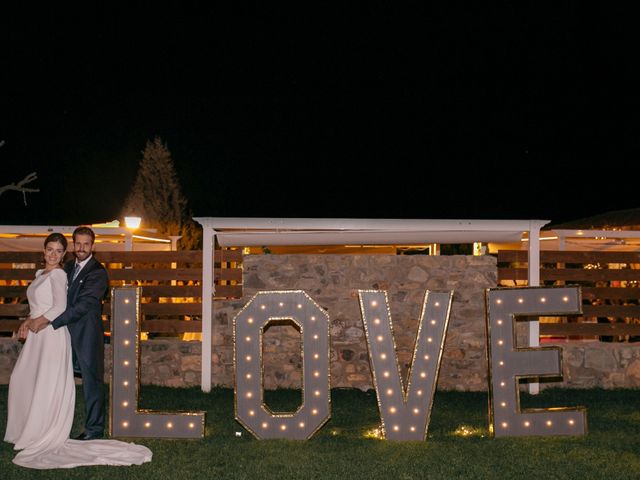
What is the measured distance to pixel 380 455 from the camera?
236 inches

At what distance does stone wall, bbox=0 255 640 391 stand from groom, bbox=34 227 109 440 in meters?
3.17

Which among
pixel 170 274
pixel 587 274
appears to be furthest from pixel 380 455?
pixel 587 274

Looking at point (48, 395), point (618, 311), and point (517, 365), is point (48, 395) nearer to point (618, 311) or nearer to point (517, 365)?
point (517, 365)

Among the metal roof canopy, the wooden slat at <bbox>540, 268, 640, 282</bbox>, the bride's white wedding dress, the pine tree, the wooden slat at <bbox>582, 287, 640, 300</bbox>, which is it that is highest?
the pine tree

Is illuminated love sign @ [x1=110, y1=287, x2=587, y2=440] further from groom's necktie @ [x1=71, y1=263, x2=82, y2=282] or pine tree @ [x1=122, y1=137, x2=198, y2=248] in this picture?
pine tree @ [x1=122, y1=137, x2=198, y2=248]

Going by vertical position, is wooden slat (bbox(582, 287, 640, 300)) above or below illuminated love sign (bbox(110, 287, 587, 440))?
above

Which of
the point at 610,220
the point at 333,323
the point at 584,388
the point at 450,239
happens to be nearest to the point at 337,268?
the point at 333,323

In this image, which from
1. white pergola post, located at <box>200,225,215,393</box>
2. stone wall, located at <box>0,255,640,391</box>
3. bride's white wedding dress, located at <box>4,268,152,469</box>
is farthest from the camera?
stone wall, located at <box>0,255,640,391</box>

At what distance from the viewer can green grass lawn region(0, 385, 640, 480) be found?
5.48 m

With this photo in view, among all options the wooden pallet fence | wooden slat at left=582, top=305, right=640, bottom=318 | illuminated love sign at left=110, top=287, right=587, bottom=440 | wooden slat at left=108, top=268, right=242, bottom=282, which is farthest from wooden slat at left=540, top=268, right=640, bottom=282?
wooden slat at left=108, top=268, right=242, bottom=282

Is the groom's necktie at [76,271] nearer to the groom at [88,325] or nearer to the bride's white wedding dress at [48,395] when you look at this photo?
the groom at [88,325]

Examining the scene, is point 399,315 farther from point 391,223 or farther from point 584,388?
point 584,388

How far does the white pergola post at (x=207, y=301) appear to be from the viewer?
9.04 meters

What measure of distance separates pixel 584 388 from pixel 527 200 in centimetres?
1971
